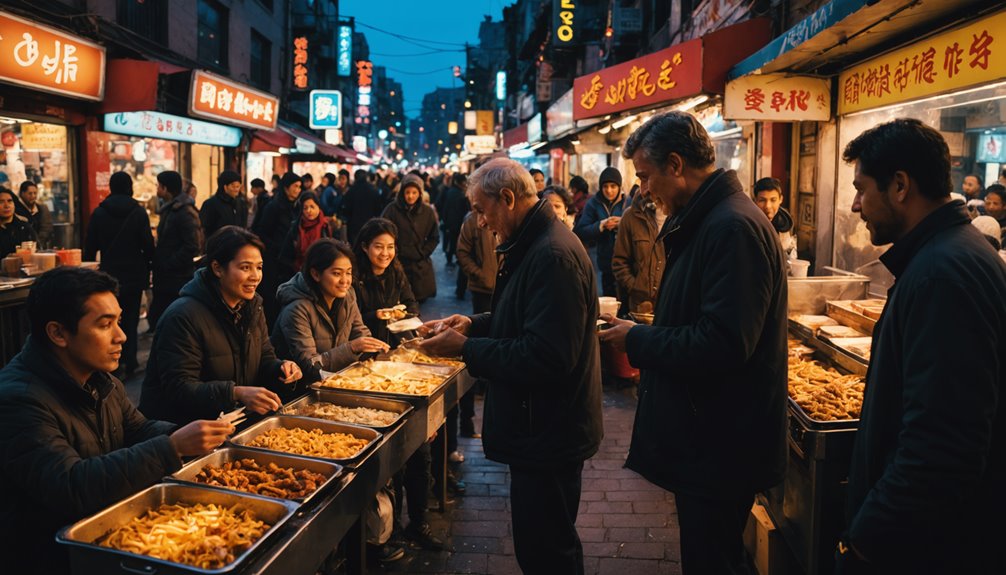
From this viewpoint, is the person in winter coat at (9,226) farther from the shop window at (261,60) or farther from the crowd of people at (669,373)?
the shop window at (261,60)

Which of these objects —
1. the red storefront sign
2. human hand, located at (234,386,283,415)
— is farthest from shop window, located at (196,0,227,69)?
human hand, located at (234,386,283,415)

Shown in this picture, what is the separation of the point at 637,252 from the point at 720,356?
5.25 meters

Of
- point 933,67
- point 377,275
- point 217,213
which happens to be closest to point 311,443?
point 377,275

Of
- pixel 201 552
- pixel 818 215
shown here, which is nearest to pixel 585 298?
pixel 201 552

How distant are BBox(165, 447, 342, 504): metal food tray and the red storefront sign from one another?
246 inches

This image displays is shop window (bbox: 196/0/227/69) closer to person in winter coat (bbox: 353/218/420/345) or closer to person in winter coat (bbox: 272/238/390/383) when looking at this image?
person in winter coat (bbox: 353/218/420/345)

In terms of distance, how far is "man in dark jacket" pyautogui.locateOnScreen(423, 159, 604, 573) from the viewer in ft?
10.1

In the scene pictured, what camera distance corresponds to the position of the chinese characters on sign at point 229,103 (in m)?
12.6

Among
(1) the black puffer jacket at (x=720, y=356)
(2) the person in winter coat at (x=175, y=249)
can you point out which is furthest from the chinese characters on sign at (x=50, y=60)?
(1) the black puffer jacket at (x=720, y=356)

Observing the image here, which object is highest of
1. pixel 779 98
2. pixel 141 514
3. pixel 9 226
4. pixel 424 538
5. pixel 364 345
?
pixel 779 98

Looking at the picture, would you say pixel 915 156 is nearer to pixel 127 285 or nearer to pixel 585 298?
pixel 585 298

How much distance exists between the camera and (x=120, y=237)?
8.55 meters

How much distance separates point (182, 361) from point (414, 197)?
20.7 feet

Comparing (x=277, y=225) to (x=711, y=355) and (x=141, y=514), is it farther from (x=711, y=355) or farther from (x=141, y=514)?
(x=711, y=355)
